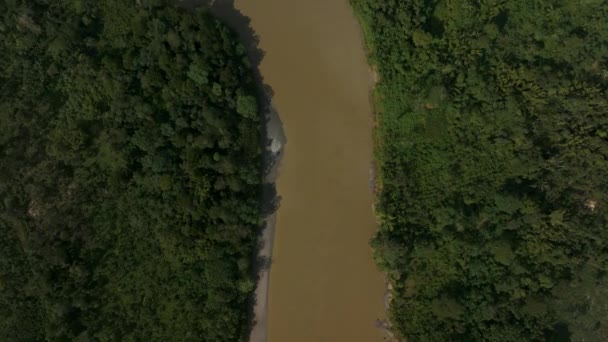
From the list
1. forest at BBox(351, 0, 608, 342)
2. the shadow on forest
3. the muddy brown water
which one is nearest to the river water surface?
the muddy brown water

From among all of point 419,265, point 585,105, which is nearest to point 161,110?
point 419,265

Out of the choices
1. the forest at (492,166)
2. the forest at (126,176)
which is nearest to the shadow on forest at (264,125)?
the forest at (126,176)

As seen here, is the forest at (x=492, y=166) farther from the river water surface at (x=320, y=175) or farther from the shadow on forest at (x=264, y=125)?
the shadow on forest at (x=264, y=125)

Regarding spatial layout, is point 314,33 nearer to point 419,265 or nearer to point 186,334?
point 419,265

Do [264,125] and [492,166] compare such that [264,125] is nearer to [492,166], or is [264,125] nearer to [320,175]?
[320,175]

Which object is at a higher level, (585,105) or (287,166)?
(585,105)

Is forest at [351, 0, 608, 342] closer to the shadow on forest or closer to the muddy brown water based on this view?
the muddy brown water
